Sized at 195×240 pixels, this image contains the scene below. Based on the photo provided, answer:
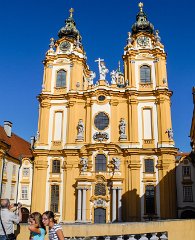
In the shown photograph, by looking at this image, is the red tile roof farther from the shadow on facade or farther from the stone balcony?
the stone balcony

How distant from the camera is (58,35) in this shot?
4256cm

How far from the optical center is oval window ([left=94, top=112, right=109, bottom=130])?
118 ft

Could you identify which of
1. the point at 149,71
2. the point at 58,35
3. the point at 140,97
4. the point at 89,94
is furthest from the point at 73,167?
the point at 58,35

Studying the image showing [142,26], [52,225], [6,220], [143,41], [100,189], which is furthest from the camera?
[142,26]

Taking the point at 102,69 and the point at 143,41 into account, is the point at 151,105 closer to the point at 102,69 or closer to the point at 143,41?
the point at 102,69

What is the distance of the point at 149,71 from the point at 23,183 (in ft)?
63.9

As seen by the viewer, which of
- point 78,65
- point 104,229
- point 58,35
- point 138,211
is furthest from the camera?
point 58,35

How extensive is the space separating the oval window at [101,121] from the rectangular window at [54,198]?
8091 mm

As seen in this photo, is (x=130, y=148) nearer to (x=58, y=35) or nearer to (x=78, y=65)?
(x=78, y=65)

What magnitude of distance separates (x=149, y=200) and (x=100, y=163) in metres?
6.30

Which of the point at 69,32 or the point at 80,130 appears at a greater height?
the point at 69,32

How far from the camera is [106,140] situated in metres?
35.2

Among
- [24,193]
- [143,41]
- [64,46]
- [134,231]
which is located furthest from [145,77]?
[134,231]

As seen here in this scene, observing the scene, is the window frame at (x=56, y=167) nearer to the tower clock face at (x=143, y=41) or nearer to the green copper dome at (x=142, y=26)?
the tower clock face at (x=143, y=41)
